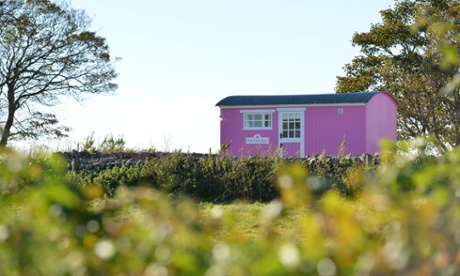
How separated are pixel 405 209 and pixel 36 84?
1181 inches

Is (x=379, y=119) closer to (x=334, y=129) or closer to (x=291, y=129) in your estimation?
(x=334, y=129)

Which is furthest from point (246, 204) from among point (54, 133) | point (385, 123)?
point (54, 133)

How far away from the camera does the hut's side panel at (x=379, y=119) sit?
2567cm

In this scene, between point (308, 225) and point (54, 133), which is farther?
point (54, 133)

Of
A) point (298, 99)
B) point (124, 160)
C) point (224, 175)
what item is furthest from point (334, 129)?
point (224, 175)

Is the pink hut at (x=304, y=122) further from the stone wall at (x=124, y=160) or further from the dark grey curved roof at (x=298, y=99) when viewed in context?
the stone wall at (x=124, y=160)

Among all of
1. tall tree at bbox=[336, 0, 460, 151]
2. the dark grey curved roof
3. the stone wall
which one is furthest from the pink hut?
the stone wall

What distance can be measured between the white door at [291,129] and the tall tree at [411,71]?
6.37 m

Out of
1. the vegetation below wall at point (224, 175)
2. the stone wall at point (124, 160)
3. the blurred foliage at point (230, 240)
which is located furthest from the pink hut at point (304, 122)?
the blurred foliage at point (230, 240)

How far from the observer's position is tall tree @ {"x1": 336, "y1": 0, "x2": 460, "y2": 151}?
100 feet

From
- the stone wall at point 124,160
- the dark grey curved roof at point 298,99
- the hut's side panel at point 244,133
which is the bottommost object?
the stone wall at point 124,160

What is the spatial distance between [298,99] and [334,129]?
5.52 ft

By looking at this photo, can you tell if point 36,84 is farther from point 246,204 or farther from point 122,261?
point 122,261

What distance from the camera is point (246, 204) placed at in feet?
37.9
